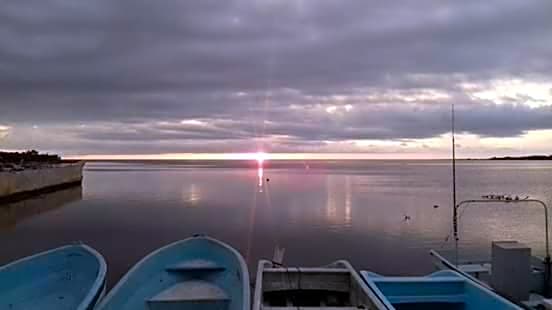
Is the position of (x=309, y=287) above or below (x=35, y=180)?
below

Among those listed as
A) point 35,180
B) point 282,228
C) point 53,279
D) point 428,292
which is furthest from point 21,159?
point 428,292

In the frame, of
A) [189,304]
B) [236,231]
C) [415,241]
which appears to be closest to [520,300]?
[189,304]

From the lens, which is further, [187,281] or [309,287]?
[187,281]

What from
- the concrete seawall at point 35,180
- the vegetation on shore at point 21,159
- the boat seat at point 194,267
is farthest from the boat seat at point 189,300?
the vegetation on shore at point 21,159

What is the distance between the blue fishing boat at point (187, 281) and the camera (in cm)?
716

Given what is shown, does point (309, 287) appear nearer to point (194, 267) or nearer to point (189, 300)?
point (189, 300)

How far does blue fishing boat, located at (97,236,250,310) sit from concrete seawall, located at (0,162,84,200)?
23935 mm

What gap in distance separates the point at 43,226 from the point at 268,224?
11429 millimetres

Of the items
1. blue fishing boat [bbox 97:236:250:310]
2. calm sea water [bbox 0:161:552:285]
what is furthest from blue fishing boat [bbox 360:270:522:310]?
calm sea water [bbox 0:161:552:285]

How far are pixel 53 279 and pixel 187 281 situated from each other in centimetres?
250

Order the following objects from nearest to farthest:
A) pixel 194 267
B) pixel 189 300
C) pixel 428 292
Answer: pixel 428 292 < pixel 189 300 < pixel 194 267

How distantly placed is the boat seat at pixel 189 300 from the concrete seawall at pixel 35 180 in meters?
25.2

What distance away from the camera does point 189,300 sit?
7539 millimetres

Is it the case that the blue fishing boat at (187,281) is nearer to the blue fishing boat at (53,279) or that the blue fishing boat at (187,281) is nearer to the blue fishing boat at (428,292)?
the blue fishing boat at (53,279)
